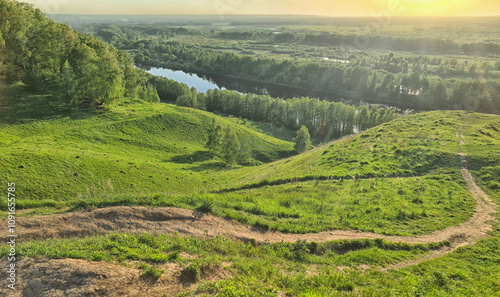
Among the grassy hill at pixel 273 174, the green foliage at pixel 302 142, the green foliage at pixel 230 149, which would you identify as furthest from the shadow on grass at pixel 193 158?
the green foliage at pixel 302 142

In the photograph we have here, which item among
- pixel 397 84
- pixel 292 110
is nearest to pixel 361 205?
pixel 292 110

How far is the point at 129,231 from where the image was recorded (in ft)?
51.9

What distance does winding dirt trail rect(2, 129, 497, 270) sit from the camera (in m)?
15.7

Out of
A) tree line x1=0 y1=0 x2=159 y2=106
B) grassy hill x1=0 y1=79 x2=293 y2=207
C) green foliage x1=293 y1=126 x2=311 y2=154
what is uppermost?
tree line x1=0 y1=0 x2=159 y2=106

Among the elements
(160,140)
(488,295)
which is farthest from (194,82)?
(488,295)

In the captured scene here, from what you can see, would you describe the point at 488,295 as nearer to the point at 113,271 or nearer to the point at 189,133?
the point at 113,271

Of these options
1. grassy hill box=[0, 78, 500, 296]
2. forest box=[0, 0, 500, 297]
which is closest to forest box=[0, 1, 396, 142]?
forest box=[0, 0, 500, 297]

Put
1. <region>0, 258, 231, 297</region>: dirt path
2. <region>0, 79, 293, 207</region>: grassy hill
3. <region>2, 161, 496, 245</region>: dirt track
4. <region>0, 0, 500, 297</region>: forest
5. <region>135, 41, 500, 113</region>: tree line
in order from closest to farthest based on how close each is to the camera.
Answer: <region>0, 258, 231, 297</region>: dirt path, <region>0, 0, 500, 297</region>: forest, <region>2, 161, 496, 245</region>: dirt track, <region>0, 79, 293, 207</region>: grassy hill, <region>135, 41, 500, 113</region>: tree line

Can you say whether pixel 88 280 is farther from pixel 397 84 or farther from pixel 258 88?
pixel 258 88

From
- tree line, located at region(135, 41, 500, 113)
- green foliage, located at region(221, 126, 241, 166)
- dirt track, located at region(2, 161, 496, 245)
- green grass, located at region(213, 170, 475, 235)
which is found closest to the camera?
dirt track, located at region(2, 161, 496, 245)

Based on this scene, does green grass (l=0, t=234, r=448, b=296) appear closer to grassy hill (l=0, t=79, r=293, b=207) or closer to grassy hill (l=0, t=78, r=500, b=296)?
grassy hill (l=0, t=78, r=500, b=296)

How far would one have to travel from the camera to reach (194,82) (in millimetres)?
192375

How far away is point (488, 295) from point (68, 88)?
224 ft

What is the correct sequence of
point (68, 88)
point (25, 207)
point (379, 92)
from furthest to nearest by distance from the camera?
point (379, 92) < point (68, 88) < point (25, 207)
